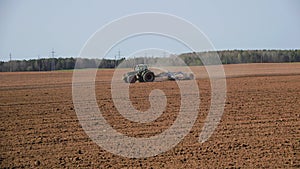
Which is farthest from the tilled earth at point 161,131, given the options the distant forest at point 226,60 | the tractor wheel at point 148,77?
the distant forest at point 226,60

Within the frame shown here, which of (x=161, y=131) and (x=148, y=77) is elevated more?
(x=148, y=77)

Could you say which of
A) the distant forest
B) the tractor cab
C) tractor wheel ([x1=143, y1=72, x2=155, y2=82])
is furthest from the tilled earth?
the distant forest

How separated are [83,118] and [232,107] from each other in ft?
13.4

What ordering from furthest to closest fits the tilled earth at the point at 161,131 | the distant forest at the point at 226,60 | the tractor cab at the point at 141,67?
the distant forest at the point at 226,60 < the tractor cab at the point at 141,67 < the tilled earth at the point at 161,131

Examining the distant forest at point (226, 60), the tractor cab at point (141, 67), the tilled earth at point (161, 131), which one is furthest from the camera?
the distant forest at point (226, 60)

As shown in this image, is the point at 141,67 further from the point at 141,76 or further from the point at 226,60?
the point at 226,60

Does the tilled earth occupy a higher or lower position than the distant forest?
lower

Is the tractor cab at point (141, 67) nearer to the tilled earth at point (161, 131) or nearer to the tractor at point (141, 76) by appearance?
the tractor at point (141, 76)

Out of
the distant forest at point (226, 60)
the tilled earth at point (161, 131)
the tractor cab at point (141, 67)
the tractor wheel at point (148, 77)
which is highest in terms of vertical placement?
the distant forest at point (226, 60)

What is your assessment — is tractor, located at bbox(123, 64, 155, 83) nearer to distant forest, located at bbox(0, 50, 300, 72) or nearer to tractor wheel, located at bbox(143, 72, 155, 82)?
tractor wheel, located at bbox(143, 72, 155, 82)

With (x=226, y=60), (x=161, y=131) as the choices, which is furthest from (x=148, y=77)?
(x=226, y=60)

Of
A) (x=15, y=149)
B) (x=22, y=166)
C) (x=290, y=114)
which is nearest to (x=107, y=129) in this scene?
(x=15, y=149)

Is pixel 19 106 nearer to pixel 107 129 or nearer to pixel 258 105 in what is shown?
pixel 107 129

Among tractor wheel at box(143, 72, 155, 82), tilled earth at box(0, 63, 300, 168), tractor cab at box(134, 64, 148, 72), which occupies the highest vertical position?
tractor cab at box(134, 64, 148, 72)
